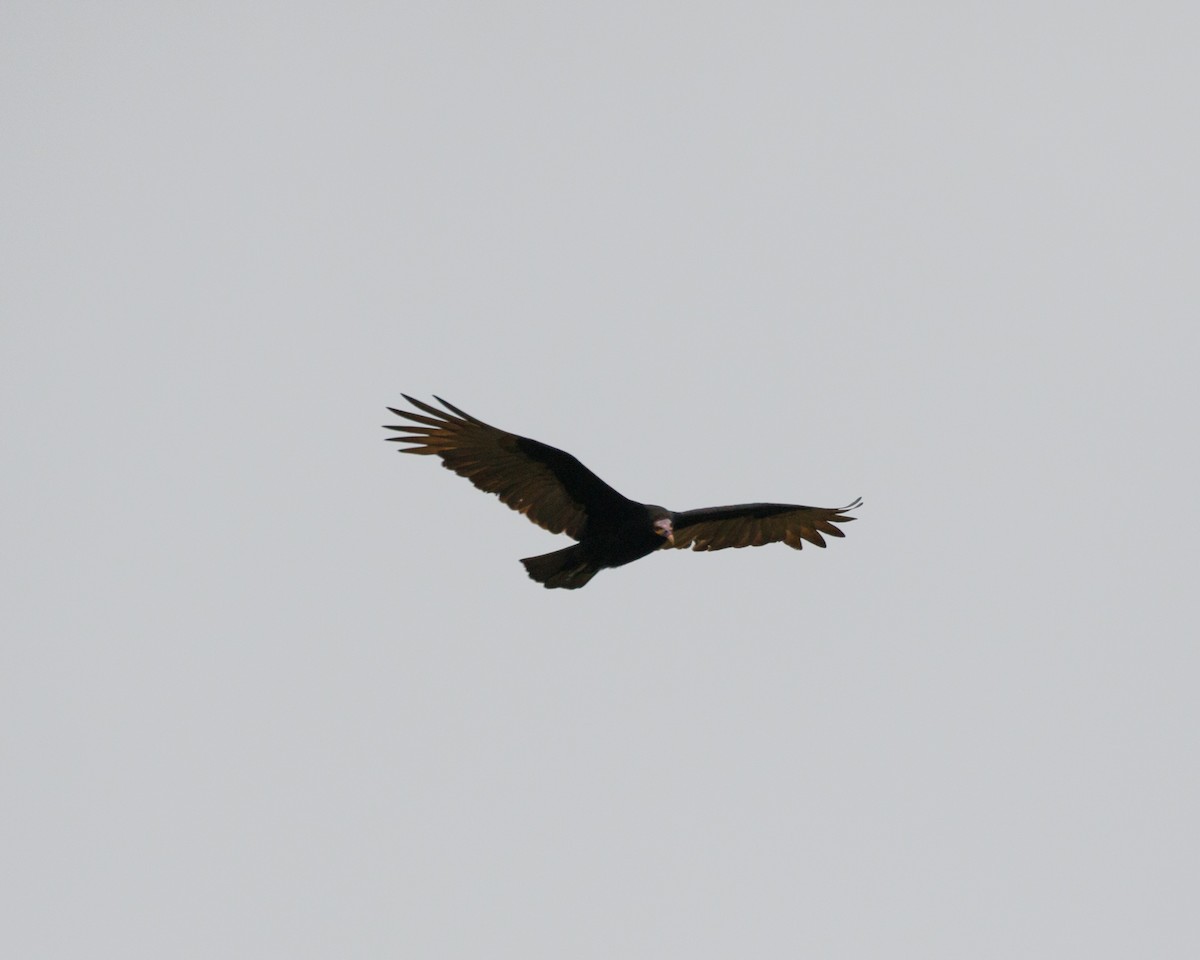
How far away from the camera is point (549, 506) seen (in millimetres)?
10906

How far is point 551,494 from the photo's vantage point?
10867 millimetres

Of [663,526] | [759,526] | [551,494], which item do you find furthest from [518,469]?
[759,526]

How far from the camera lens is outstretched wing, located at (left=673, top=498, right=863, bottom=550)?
12.1m

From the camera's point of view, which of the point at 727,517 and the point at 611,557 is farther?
the point at 727,517

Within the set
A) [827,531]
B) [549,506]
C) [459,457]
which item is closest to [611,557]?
[549,506]

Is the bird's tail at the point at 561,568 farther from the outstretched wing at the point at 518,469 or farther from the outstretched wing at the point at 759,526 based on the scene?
the outstretched wing at the point at 759,526

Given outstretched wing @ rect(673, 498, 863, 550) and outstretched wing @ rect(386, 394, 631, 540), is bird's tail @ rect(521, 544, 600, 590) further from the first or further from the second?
outstretched wing @ rect(673, 498, 863, 550)

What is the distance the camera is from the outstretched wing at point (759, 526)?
39.8 ft

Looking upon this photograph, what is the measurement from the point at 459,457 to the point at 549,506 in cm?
86

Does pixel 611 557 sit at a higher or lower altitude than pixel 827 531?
lower

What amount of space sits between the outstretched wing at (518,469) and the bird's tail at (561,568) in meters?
0.33

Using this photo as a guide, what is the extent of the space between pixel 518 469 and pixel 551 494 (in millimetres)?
350

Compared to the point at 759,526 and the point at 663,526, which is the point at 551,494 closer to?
the point at 663,526

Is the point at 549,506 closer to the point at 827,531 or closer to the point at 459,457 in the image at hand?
the point at 459,457
